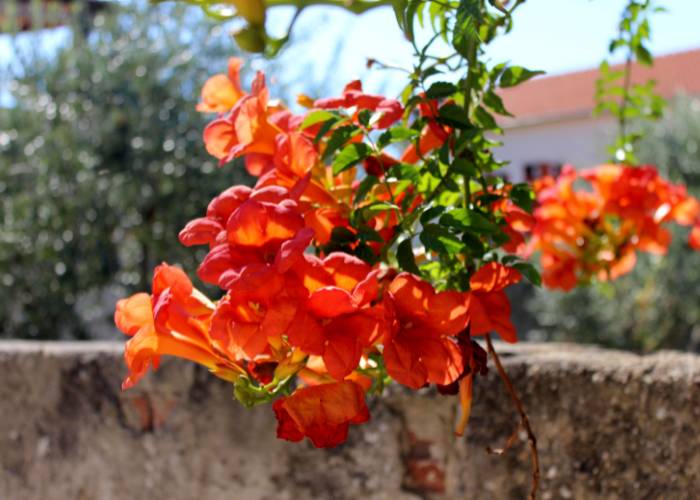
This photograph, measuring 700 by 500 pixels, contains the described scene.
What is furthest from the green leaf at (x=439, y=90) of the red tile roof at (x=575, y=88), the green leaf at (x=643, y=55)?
the red tile roof at (x=575, y=88)

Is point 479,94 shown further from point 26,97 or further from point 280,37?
point 26,97

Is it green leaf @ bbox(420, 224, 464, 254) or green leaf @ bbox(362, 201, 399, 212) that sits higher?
green leaf @ bbox(362, 201, 399, 212)

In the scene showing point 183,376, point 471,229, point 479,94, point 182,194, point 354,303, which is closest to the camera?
point 354,303

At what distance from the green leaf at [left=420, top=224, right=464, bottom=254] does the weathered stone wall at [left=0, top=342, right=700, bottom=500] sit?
0.94m

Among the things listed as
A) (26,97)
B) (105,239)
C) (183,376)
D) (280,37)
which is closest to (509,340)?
(280,37)

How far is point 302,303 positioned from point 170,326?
0.24 m

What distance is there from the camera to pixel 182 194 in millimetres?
4574

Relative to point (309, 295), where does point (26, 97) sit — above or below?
below

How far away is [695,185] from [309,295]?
9152 millimetres

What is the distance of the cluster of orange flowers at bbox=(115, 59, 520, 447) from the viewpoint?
0.94 m

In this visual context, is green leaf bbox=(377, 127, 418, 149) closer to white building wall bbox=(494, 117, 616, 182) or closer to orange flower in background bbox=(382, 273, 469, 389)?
orange flower in background bbox=(382, 273, 469, 389)

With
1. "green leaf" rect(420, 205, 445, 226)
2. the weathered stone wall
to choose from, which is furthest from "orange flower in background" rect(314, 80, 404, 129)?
the weathered stone wall

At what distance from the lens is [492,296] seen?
1.12 m

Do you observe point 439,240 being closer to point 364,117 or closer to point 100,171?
point 364,117
